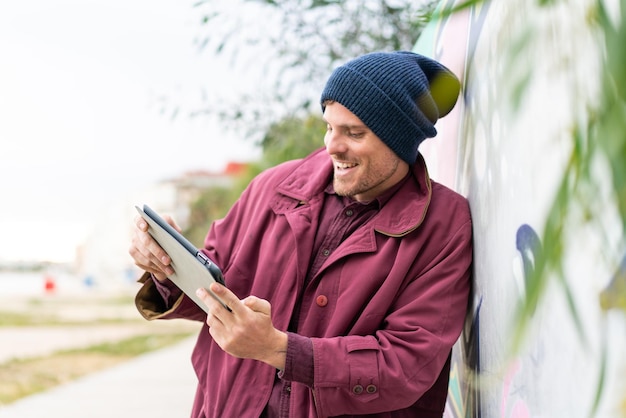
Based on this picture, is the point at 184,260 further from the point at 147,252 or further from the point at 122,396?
the point at 122,396

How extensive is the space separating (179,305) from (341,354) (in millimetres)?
574

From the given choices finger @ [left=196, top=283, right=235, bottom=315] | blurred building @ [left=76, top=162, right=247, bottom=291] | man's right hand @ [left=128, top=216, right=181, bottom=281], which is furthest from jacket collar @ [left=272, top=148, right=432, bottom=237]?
blurred building @ [left=76, top=162, right=247, bottom=291]

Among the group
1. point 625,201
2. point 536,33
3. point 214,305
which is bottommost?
point 214,305

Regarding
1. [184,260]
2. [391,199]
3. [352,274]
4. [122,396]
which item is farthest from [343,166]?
[122,396]

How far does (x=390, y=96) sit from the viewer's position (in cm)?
207

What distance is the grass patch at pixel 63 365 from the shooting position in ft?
26.5

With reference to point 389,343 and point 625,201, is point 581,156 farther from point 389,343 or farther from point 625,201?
point 389,343

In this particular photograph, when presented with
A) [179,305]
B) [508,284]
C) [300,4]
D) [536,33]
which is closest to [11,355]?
[300,4]

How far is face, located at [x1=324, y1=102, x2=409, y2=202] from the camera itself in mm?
2111

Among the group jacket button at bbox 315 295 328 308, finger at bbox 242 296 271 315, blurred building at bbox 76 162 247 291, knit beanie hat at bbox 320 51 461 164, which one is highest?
knit beanie hat at bbox 320 51 461 164

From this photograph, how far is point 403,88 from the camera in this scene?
2.08 m

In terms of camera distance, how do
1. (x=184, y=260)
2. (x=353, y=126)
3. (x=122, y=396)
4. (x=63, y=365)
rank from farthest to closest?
(x=63, y=365)
(x=122, y=396)
(x=353, y=126)
(x=184, y=260)

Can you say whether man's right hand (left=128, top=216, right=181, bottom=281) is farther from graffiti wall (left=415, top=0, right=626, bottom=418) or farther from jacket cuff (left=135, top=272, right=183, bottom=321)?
graffiti wall (left=415, top=0, right=626, bottom=418)

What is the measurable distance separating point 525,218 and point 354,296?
1.60ft
